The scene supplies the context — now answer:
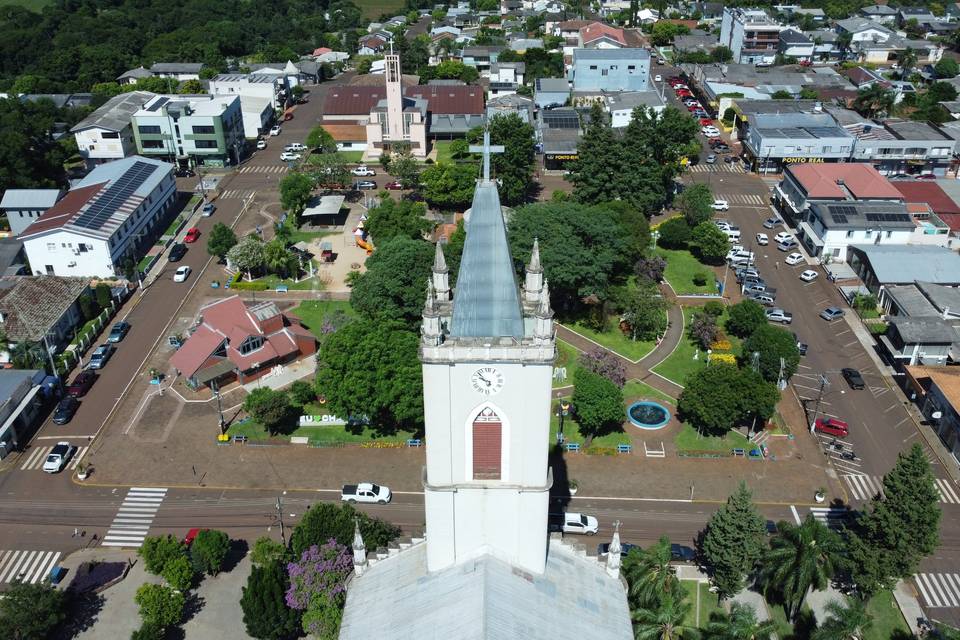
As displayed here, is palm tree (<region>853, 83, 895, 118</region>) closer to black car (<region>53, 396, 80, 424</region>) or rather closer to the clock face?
the clock face

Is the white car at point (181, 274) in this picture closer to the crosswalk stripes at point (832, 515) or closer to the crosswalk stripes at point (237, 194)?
the crosswalk stripes at point (237, 194)

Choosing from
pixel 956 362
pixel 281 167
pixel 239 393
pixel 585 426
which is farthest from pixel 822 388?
pixel 281 167

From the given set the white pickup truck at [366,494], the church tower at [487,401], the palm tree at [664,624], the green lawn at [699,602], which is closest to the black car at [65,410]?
the white pickup truck at [366,494]

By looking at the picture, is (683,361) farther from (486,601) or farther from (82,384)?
(82,384)

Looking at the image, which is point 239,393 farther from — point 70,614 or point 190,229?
point 190,229

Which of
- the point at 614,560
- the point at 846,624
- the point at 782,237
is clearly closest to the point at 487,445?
the point at 614,560
